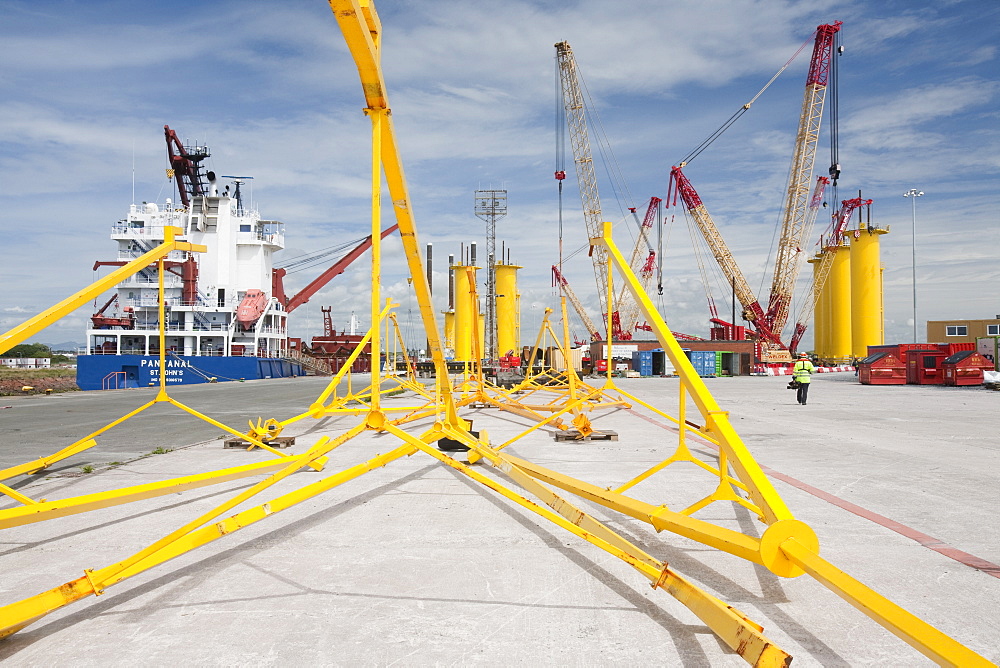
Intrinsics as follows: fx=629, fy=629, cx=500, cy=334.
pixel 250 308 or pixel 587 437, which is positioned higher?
pixel 250 308

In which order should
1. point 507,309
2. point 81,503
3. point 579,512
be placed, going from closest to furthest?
point 579,512, point 81,503, point 507,309

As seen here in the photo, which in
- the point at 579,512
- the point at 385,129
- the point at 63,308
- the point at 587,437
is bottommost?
the point at 587,437

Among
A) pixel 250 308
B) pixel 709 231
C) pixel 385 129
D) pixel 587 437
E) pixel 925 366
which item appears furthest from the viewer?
pixel 709 231

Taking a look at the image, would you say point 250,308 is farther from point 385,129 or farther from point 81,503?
point 385,129

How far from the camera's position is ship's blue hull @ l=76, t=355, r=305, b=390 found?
1542 inches

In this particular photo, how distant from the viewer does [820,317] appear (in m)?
67.2

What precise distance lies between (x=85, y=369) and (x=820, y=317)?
218 ft

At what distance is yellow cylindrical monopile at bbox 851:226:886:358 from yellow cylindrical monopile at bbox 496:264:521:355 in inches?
1803

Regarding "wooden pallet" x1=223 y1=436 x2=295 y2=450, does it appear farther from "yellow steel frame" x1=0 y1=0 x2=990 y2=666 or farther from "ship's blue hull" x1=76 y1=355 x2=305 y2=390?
"ship's blue hull" x1=76 y1=355 x2=305 y2=390

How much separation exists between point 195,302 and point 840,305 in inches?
2318

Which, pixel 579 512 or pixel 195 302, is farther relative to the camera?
pixel 195 302

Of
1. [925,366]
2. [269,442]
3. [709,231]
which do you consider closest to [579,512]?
[269,442]

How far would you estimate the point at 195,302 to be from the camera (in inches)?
1725

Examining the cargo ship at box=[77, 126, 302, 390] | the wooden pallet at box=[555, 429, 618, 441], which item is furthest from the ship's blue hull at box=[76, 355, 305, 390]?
the wooden pallet at box=[555, 429, 618, 441]
